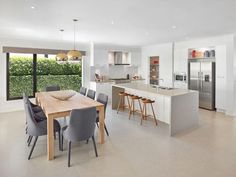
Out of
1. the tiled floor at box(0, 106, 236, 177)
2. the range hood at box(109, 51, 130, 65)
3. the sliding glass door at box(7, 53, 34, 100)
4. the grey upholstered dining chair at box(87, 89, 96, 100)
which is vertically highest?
the range hood at box(109, 51, 130, 65)

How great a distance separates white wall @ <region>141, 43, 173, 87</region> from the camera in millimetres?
7586

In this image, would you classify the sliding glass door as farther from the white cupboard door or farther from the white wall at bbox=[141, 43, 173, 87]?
the white cupboard door

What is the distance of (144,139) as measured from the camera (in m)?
3.88

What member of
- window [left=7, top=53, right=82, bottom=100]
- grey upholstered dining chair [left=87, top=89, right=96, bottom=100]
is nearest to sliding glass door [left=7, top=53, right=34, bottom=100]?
window [left=7, top=53, right=82, bottom=100]

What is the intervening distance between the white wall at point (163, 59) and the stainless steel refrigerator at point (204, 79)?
859 mm

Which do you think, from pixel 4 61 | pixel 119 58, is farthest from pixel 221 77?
pixel 4 61

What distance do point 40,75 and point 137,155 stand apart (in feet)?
16.8

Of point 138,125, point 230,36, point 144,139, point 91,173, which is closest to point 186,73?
point 230,36

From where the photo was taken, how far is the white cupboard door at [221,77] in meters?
5.87

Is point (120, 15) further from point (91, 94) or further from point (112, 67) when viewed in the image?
point (112, 67)

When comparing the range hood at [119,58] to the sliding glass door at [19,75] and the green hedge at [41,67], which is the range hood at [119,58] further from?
the sliding glass door at [19,75]

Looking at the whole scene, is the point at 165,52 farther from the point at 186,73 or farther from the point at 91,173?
the point at 91,173

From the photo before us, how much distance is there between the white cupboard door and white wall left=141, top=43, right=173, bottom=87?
1.82 metres

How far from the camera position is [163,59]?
7891 millimetres
